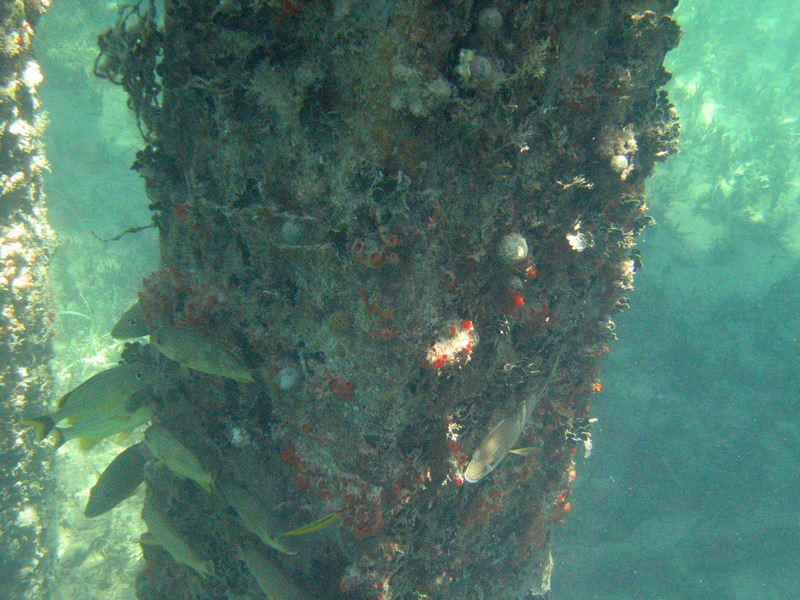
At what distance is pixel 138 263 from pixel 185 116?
12244 mm

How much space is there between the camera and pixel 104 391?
11.4 ft

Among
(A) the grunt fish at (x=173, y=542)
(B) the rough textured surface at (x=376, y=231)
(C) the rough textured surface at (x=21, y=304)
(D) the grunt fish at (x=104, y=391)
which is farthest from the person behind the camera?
(C) the rough textured surface at (x=21, y=304)

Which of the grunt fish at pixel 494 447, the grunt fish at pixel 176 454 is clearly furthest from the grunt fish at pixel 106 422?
the grunt fish at pixel 494 447

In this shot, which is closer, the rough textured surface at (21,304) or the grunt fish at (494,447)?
the grunt fish at (494,447)

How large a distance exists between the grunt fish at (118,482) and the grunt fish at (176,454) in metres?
0.87

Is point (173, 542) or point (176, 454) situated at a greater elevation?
point (176, 454)

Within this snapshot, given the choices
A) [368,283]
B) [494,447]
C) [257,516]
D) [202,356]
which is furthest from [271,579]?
[368,283]

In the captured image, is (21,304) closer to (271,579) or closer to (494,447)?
(271,579)

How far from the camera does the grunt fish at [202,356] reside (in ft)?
9.74

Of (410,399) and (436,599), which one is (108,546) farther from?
(410,399)

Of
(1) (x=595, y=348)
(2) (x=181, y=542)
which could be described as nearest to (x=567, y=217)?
(1) (x=595, y=348)

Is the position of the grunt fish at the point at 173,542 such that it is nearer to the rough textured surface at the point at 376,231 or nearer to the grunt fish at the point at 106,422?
the rough textured surface at the point at 376,231

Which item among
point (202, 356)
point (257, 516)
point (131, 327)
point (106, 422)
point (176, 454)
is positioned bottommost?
point (257, 516)

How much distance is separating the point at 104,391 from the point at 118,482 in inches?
34.0
